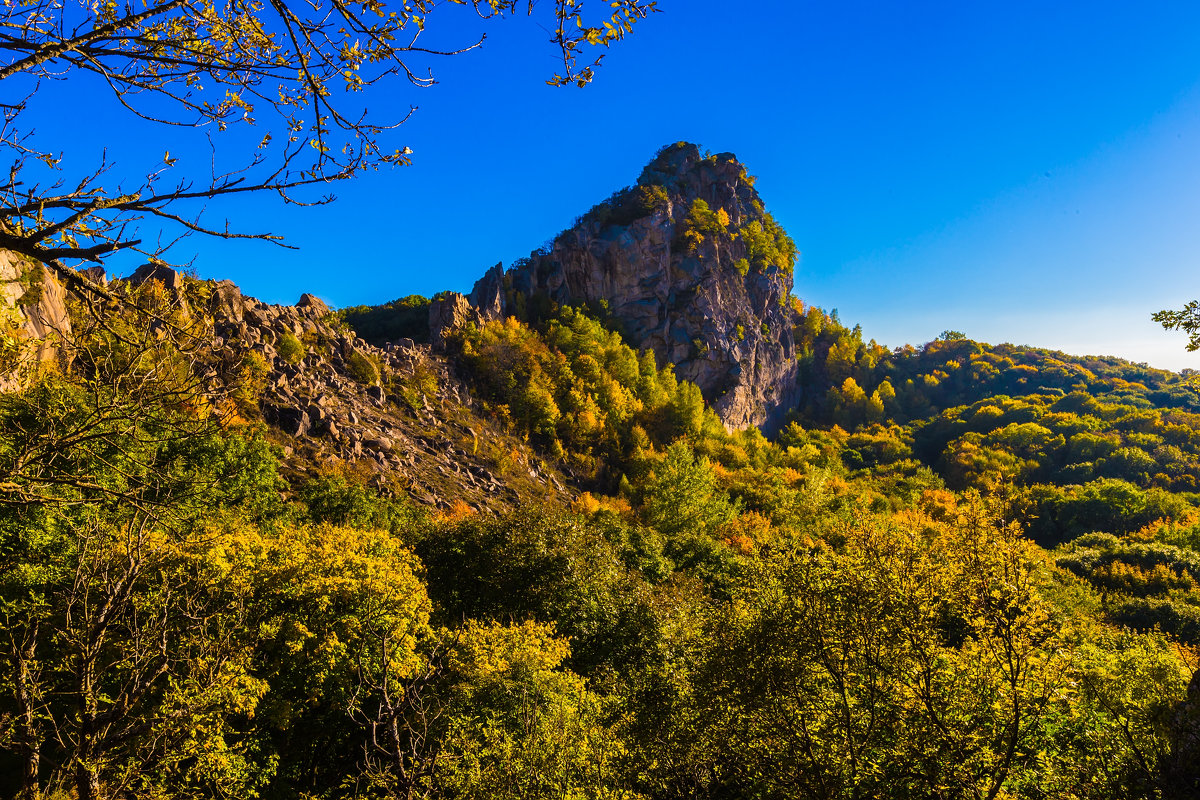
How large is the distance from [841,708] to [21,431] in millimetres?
10194

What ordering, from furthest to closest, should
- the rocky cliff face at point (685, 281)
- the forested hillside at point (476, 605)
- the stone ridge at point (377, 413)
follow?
the rocky cliff face at point (685, 281)
the stone ridge at point (377, 413)
the forested hillside at point (476, 605)

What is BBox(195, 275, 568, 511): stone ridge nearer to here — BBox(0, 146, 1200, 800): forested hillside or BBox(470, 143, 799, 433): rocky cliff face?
BBox(0, 146, 1200, 800): forested hillside

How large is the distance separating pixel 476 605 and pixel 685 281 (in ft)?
200

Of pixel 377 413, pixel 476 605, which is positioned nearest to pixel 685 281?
pixel 377 413

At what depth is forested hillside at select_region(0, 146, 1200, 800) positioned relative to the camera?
637cm

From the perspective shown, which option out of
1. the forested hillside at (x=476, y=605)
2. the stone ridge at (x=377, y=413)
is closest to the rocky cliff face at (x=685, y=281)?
the stone ridge at (x=377, y=413)

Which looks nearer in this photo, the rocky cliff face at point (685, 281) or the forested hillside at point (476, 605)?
the forested hillside at point (476, 605)

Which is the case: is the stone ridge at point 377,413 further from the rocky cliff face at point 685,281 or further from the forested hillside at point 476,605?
the rocky cliff face at point 685,281

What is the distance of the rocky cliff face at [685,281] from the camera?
2675 inches

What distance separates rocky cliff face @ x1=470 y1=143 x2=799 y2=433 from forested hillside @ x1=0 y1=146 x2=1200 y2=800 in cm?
2129

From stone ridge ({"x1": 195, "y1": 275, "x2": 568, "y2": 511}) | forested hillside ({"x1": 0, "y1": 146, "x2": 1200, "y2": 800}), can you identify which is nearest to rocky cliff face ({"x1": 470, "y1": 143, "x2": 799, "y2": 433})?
stone ridge ({"x1": 195, "y1": 275, "x2": 568, "y2": 511})

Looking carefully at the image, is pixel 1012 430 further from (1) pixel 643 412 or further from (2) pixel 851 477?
(1) pixel 643 412

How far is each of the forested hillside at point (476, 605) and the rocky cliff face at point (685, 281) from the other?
21285mm

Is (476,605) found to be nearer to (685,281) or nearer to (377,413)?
(377,413)
